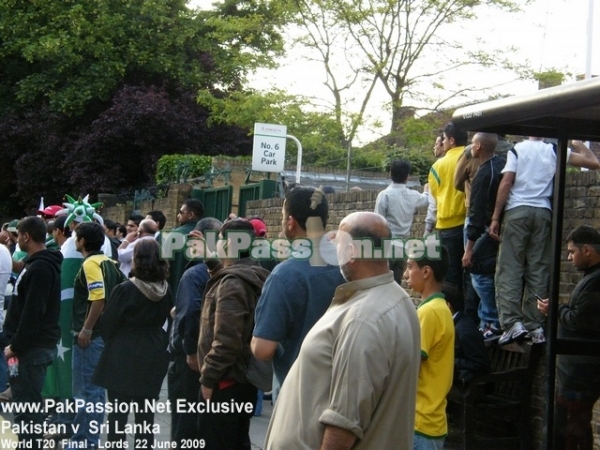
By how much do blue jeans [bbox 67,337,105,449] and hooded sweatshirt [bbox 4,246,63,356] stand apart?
48 cm

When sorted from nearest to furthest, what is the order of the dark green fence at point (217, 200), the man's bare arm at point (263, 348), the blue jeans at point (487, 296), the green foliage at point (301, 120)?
the man's bare arm at point (263, 348) < the blue jeans at point (487, 296) < the dark green fence at point (217, 200) < the green foliage at point (301, 120)

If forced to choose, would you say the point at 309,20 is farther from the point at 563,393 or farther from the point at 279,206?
the point at 563,393

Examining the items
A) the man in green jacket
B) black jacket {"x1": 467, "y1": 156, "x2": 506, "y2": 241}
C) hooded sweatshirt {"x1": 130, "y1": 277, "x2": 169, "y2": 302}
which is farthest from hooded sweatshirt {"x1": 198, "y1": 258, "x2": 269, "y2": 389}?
the man in green jacket

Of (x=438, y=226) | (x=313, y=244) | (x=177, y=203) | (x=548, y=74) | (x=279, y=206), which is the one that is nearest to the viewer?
(x=313, y=244)

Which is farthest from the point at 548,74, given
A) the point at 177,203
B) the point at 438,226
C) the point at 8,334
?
the point at 8,334

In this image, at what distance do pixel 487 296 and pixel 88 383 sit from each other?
3.49 m

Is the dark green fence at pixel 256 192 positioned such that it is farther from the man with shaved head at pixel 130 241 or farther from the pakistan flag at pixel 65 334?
the pakistan flag at pixel 65 334

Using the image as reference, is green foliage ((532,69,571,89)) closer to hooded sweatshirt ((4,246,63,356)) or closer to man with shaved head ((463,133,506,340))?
man with shaved head ((463,133,506,340))

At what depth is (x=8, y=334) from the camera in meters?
7.59

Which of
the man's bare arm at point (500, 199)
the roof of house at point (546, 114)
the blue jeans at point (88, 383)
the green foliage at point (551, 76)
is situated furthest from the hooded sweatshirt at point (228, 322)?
the green foliage at point (551, 76)

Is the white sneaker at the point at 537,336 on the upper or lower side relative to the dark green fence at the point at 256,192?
lower

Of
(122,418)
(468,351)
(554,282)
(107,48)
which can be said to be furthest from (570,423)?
(107,48)

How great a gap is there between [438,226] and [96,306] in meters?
3.15

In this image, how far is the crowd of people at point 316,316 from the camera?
381cm
